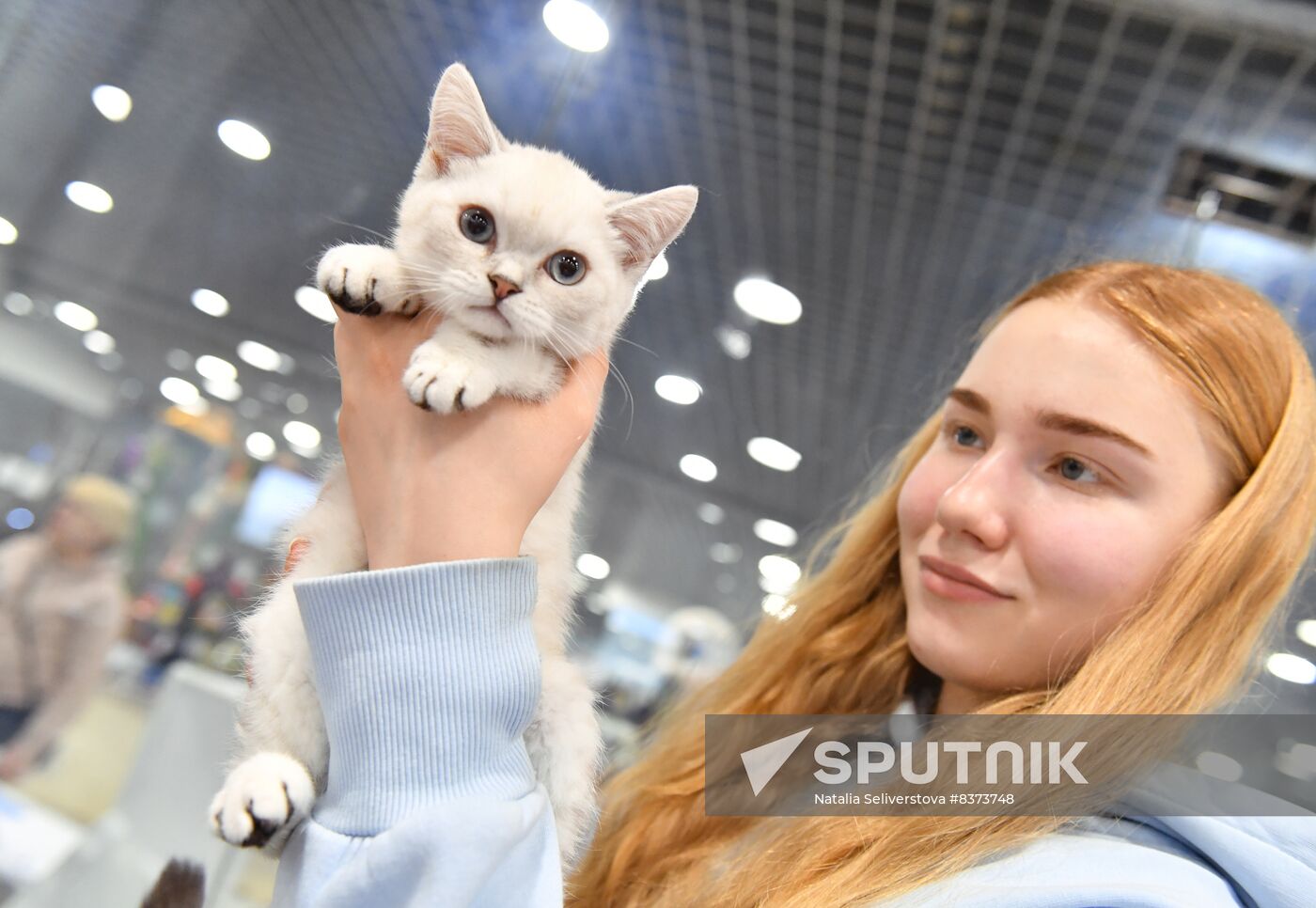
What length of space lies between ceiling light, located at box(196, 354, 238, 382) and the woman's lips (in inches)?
33.5

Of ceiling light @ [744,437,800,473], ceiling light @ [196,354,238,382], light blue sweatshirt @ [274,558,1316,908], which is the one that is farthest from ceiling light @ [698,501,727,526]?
light blue sweatshirt @ [274,558,1316,908]

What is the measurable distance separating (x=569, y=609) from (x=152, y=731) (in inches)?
24.4

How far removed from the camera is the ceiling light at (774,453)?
1476mm

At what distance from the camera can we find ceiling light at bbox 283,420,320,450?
1.12 m

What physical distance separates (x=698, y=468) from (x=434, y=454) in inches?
32.0

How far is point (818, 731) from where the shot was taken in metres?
0.99

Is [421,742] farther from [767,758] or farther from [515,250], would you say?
[767,758]

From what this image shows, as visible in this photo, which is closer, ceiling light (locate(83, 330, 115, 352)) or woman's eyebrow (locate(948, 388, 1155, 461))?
woman's eyebrow (locate(948, 388, 1155, 461))

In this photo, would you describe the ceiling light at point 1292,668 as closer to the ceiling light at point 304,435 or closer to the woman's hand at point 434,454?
the woman's hand at point 434,454

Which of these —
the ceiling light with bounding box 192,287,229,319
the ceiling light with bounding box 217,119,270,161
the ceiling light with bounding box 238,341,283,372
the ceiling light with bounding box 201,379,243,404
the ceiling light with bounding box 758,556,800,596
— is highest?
the ceiling light with bounding box 217,119,270,161

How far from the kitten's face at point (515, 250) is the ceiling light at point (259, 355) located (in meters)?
0.41

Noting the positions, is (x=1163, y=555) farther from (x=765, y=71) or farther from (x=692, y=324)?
(x=765, y=71)

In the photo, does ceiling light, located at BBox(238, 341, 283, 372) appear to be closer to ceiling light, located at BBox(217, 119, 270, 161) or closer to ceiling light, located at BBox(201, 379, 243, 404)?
ceiling light, located at BBox(201, 379, 243, 404)

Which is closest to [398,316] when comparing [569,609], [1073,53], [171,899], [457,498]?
[457,498]
